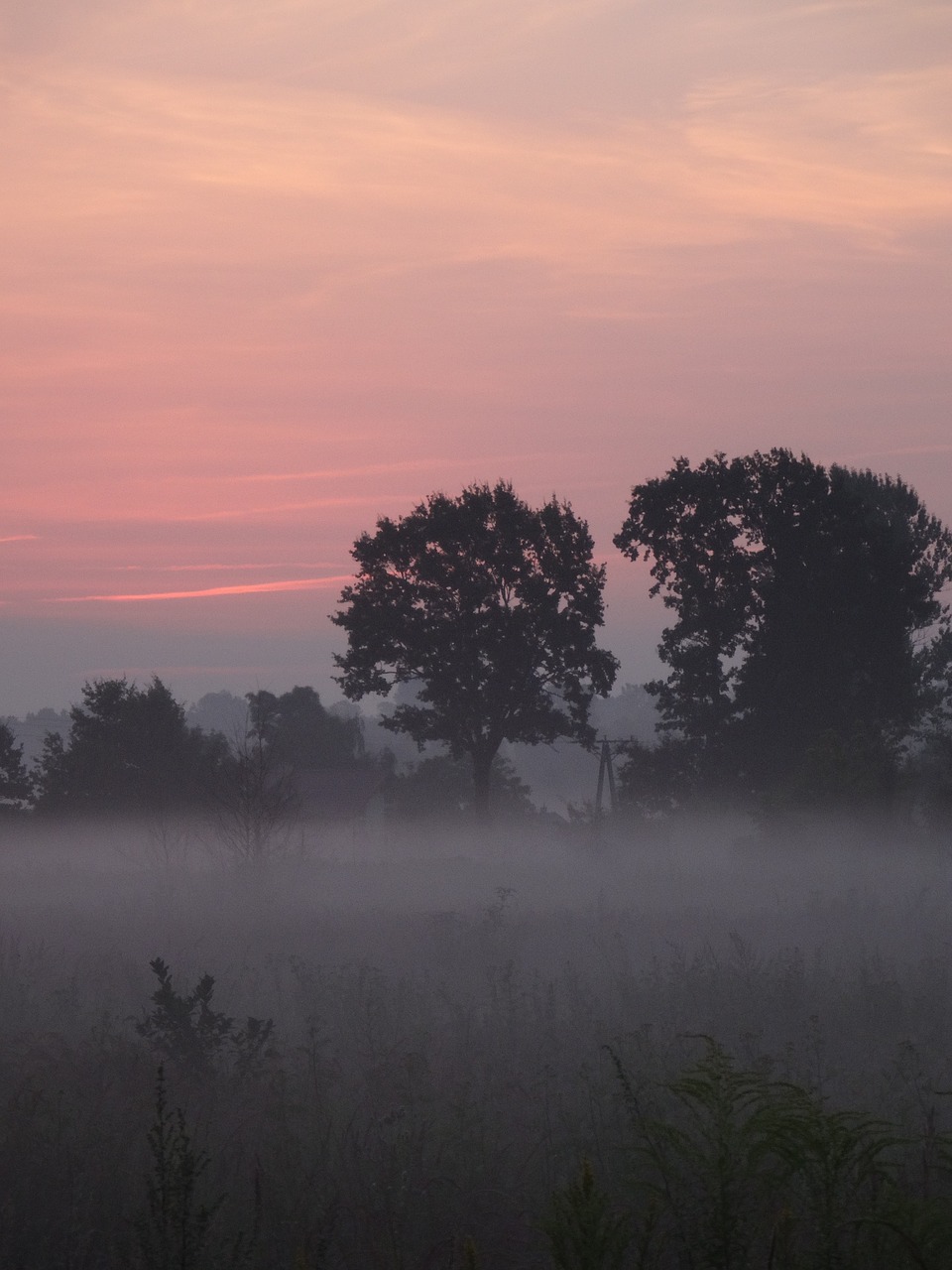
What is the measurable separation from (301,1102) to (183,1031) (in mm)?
1428

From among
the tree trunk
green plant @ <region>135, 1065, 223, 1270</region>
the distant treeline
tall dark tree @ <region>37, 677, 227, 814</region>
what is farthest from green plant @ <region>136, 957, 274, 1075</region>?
the tree trunk

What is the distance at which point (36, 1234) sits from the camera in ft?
19.9

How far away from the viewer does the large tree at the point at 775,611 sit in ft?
134

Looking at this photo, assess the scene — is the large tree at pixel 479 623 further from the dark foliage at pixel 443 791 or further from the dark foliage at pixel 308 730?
the dark foliage at pixel 308 730

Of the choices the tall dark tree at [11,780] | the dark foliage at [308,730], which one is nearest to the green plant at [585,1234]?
the tall dark tree at [11,780]

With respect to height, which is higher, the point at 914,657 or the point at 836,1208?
the point at 914,657

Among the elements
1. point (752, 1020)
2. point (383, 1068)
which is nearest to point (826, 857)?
point (752, 1020)

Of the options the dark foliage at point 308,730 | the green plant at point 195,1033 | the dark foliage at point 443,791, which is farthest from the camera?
the dark foliage at point 308,730

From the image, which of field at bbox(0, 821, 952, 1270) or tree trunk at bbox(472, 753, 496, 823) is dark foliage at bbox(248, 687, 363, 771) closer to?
tree trunk at bbox(472, 753, 496, 823)

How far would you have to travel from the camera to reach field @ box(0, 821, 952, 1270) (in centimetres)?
551

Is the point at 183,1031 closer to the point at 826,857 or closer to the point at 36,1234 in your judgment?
the point at 36,1234

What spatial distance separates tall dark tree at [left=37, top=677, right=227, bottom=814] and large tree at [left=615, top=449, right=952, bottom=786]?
18662 mm

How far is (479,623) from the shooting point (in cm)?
4541

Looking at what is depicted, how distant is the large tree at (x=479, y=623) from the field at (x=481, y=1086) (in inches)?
978
